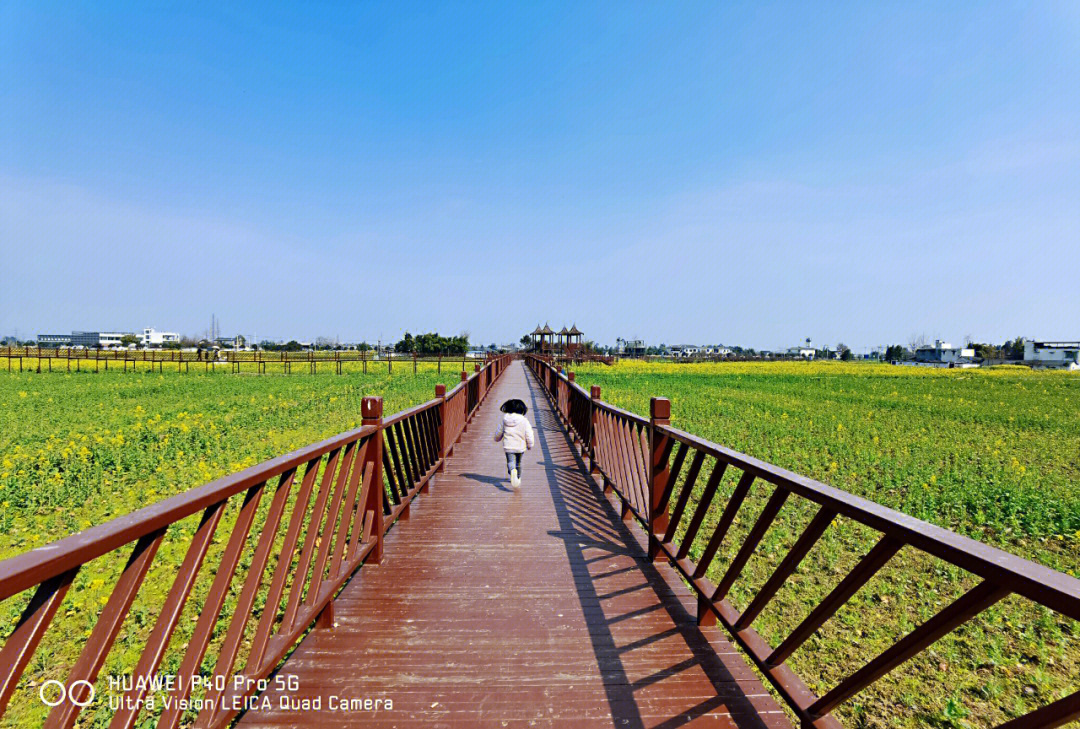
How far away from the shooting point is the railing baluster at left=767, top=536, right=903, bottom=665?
1.52 meters

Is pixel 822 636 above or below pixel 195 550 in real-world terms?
below

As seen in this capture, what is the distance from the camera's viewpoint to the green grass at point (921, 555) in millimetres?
2844

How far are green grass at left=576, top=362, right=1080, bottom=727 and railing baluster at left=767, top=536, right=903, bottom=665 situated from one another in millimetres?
1208

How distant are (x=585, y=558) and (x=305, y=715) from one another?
210cm

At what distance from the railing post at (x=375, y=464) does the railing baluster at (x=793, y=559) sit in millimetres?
2310

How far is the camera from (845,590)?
5.57 ft

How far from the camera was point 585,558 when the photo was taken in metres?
3.70

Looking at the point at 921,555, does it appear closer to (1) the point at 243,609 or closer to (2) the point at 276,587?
(2) the point at 276,587

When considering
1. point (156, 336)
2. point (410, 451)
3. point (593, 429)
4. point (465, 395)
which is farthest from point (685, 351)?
point (156, 336)

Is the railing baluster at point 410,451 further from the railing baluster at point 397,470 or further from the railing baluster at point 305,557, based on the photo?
the railing baluster at point 305,557

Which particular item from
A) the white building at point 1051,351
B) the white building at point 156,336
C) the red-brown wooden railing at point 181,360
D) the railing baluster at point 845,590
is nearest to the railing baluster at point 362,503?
the railing baluster at point 845,590

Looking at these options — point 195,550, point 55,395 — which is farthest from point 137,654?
point 55,395

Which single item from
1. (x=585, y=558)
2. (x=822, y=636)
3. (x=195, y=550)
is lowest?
(x=822, y=636)

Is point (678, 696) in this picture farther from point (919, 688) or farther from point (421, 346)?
point (421, 346)
